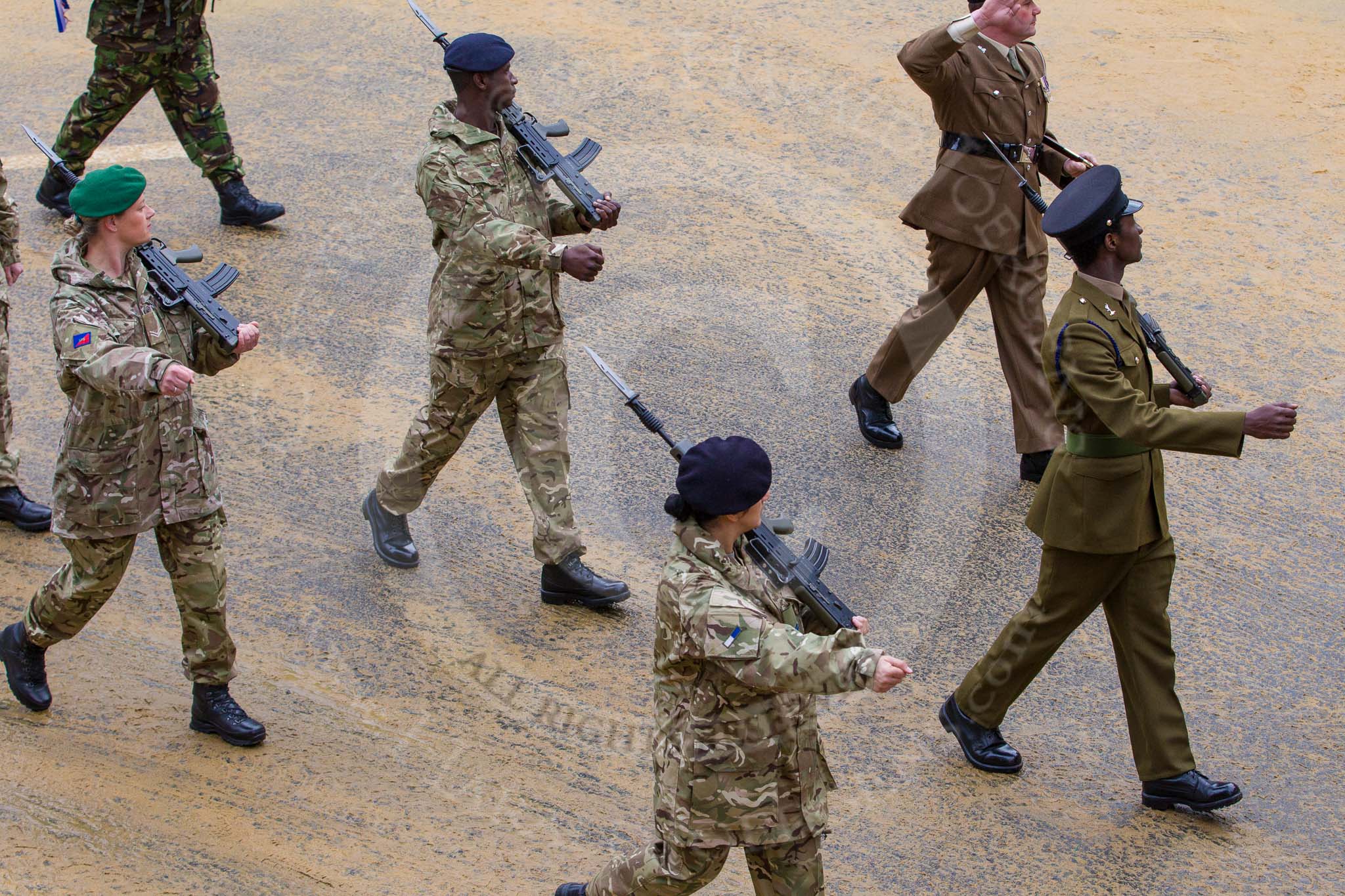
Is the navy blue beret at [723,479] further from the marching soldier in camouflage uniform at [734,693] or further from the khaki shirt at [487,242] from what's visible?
the khaki shirt at [487,242]

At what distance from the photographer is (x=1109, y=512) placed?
456cm

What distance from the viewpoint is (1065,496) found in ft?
15.3

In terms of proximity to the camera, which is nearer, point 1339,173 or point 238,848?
point 238,848

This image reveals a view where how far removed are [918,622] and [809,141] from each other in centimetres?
441

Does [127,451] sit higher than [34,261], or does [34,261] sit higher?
[127,451]

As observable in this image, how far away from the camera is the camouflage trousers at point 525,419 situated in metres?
5.48

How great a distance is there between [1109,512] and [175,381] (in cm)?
284

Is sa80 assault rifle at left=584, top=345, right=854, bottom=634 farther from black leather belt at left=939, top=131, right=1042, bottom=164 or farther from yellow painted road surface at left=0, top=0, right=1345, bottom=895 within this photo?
black leather belt at left=939, top=131, right=1042, bottom=164

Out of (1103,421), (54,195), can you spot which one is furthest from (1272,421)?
(54,195)

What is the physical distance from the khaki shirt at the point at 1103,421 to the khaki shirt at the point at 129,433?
2.65 m

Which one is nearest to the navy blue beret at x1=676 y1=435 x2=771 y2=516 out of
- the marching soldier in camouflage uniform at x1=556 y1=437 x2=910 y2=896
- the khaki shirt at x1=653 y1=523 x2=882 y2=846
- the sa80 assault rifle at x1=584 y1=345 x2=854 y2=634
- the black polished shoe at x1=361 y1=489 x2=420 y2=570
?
the marching soldier in camouflage uniform at x1=556 y1=437 x2=910 y2=896

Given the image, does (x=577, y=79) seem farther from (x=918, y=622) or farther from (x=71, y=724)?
(x=71, y=724)


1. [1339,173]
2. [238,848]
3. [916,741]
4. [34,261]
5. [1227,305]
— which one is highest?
[1339,173]

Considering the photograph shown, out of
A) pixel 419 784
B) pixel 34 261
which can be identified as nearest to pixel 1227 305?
pixel 419 784
